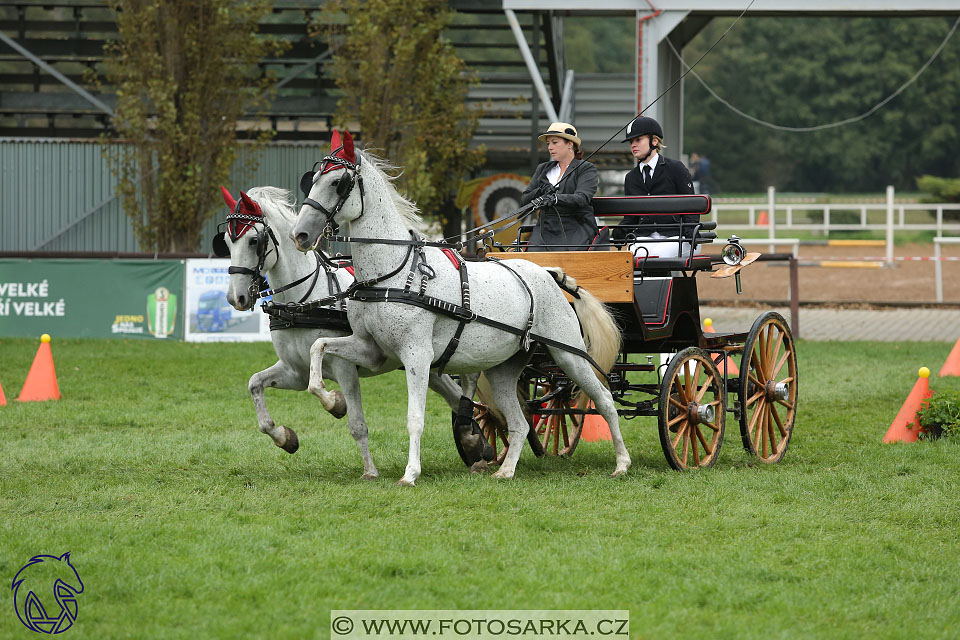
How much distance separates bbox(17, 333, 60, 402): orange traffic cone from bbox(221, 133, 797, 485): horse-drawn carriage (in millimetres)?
4412

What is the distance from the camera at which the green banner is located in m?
16.3

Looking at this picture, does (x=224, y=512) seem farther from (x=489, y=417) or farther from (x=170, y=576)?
(x=489, y=417)

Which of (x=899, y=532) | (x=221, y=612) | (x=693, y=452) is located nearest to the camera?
(x=221, y=612)

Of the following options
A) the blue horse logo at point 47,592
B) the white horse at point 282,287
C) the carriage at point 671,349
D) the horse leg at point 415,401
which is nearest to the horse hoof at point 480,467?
the carriage at point 671,349

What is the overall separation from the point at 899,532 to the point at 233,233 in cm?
421

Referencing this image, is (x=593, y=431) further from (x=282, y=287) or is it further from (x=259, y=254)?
(x=259, y=254)

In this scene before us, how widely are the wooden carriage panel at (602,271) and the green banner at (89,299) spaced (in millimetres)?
9462

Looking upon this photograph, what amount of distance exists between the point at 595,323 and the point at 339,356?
5.59ft

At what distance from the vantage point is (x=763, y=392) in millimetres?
8438

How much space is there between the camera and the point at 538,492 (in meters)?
6.96

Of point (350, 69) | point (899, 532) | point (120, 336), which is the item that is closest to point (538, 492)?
point (899, 532)

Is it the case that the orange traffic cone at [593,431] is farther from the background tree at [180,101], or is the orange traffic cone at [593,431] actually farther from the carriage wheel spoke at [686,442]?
the background tree at [180,101]

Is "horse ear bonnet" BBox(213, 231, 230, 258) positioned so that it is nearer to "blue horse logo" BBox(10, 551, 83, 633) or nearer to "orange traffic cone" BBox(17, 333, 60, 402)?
"blue horse logo" BBox(10, 551, 83, 633)

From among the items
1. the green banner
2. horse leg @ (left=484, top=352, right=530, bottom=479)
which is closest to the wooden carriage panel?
horse leg @ (left=484, top=352, right=530, bottom=479)
